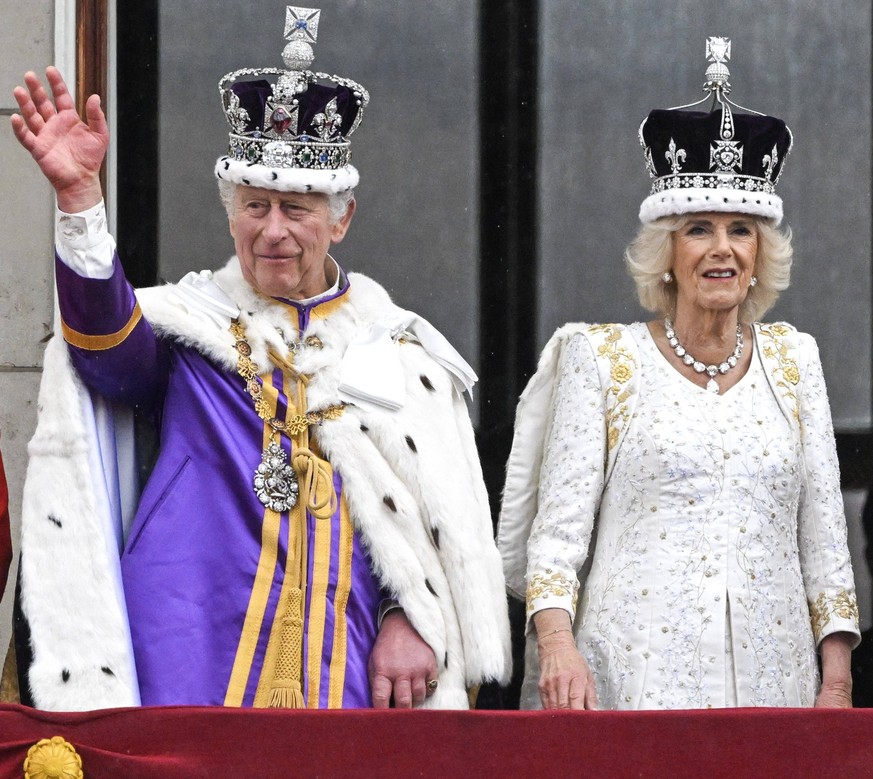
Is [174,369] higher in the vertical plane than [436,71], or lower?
lower

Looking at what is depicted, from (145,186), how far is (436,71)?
857 millimetres

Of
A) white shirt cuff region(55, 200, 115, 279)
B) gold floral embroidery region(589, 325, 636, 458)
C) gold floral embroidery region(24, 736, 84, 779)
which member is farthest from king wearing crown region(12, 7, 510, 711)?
gold floral embroidery region(24, 736, 84, 779)

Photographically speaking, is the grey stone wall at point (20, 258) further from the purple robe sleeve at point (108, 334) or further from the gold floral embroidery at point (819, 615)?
the gold floral embroidery at point (819, 615)

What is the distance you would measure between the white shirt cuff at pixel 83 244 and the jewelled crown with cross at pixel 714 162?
1.13m

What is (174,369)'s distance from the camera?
3176mm

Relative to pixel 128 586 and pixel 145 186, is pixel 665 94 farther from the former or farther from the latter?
pixel 128 586

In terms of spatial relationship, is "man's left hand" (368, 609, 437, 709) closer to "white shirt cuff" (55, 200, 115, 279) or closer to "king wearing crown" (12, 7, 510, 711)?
"king wearing crown" (12, 7, 510, 711)

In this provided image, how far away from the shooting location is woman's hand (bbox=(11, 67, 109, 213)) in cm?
287

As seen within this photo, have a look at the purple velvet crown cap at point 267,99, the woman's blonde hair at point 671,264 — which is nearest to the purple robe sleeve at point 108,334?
the purple velvet crown cap at point 267,99

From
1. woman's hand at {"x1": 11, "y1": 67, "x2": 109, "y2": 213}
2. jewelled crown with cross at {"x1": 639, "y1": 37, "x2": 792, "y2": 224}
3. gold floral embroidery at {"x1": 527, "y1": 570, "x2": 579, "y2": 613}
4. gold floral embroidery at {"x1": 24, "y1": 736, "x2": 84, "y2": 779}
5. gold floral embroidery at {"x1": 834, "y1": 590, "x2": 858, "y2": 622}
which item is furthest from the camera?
jewelled crown with cross at {"x1": 639, "y1": 37, "x2": 792, "y2": 224}

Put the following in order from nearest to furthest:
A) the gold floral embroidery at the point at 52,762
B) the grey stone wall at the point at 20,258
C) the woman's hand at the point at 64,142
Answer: the gold floral embroidery at the point at 52,762 < the woman's hand at the point at 64,142 < the grey stone wall at the point at 20,258

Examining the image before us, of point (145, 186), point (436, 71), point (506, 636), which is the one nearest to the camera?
point (506, 636)

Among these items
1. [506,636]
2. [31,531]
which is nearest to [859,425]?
[506,636]

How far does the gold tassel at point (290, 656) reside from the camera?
9.80 ft
